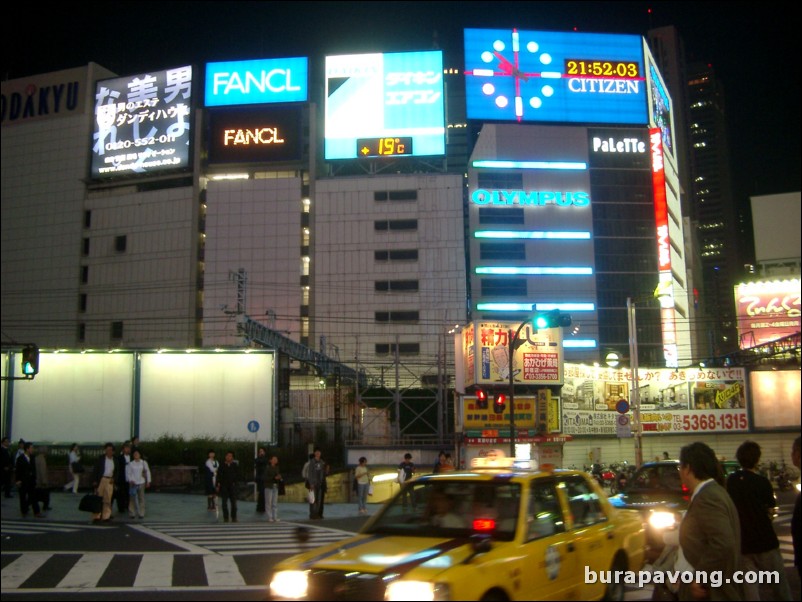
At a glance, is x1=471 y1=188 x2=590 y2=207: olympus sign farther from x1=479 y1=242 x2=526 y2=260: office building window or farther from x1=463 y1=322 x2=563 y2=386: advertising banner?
x1=463 y1=322 x2=563 y2=386: advertising banner

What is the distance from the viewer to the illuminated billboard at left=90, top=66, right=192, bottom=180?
74.6 metres

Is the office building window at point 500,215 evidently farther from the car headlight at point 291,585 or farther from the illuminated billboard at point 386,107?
the car headlight at point 291,585

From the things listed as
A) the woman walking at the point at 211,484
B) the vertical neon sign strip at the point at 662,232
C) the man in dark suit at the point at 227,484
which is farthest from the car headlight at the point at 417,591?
the vertical neon sign strip at the point at 662,232

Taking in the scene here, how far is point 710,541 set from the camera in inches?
224

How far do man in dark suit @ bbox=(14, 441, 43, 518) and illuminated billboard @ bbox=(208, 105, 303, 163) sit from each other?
56.5m

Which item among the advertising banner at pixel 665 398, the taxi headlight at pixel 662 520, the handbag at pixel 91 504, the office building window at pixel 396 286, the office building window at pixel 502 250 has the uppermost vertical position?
the office building window at pixel 502 250

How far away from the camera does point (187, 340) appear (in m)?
76.9

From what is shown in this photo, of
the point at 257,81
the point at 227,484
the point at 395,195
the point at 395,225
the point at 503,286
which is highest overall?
the point at 257,81

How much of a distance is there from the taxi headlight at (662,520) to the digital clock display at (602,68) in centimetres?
7800

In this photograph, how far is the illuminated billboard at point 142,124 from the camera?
74.6 metres

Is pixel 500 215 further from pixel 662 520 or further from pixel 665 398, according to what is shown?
pixel 662 520

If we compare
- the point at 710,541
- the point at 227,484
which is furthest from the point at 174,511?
the point at 710,541

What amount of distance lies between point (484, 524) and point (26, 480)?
57.5 feet

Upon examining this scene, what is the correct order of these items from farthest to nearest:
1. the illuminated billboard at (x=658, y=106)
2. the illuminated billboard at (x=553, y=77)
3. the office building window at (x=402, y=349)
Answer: the illuminated billboard at (x=658, y=106) < the illuminated billboard at (x=553, y=77) < the office building window at (x=402, y=349)
